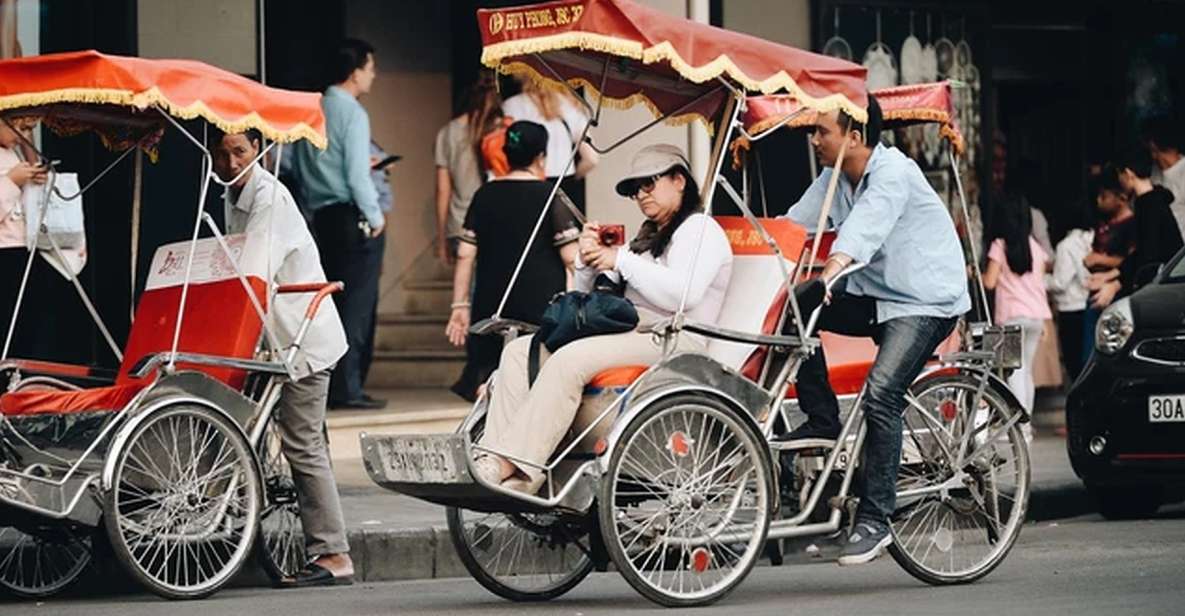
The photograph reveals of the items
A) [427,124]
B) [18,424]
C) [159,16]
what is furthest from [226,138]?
[427,124]

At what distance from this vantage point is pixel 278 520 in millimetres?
11273

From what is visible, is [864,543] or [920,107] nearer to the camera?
[864,543]

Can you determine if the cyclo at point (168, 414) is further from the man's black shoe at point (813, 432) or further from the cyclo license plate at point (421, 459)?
the man's black shoe at point (813, 432)

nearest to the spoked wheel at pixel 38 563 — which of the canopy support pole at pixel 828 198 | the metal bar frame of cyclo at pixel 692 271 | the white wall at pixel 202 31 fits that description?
the metal bar frame of cyclo at pixel 692 271

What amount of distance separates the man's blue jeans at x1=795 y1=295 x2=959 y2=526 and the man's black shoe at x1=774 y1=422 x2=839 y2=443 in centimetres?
2

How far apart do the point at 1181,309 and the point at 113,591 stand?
215 inches

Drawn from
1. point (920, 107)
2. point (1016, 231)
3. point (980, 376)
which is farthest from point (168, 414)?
point (1016, 231)

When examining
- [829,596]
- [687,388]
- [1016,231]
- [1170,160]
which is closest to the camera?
[687,388]

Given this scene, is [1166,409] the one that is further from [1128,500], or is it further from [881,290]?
[881,290]

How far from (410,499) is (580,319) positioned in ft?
13.0

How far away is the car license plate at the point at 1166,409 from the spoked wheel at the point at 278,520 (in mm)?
4347

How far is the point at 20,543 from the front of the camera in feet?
35.9

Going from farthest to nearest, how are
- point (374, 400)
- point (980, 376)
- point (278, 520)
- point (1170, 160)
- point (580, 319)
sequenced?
point (1170, 160) → point (374, 400) → point (278, 520) → point (980, 376) → point (580, 319)

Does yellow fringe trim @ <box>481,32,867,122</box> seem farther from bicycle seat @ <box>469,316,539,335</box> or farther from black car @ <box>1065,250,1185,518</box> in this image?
black car @ <box>1065,250,1185,518</box>
